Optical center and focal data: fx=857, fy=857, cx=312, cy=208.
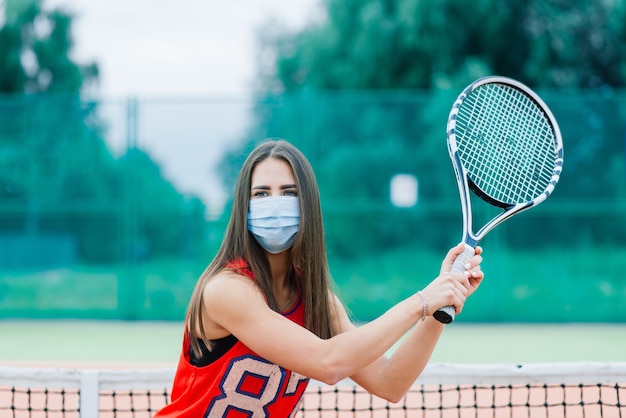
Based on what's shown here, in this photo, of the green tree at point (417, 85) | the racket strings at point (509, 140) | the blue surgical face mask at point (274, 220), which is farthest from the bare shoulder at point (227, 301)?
the green tree at point (417, 85)

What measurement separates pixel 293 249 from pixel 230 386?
15.0 inches

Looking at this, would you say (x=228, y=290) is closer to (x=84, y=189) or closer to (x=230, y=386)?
(x=230, y=386)

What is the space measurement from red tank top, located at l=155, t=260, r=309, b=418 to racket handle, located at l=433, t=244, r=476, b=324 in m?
0.44

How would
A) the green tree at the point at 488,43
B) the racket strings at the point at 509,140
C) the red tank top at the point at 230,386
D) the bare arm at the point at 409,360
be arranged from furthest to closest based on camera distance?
the green tree at the point at 488,43 → the racket strings at the point at 509,140 → the bare arm at the point at 409,360 → the red tank top at the point at 230,386

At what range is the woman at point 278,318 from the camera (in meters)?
1.99

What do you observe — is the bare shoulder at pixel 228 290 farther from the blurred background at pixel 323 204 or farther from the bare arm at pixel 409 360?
the blurred background at pixel 323 204

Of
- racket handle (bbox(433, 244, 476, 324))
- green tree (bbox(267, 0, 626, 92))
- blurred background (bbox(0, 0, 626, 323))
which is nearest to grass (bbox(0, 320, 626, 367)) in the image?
blurred background (bbox(0, 0, 626, 323))

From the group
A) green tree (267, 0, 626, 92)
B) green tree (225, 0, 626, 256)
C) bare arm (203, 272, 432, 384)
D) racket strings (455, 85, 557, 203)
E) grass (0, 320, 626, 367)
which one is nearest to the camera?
bare arm (203, 272, 432, 384)

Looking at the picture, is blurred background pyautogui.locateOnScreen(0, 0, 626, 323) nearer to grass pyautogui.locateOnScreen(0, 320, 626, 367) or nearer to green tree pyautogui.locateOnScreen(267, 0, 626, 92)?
grass pyautogui.locateOnScreen(0, 320, 626, 367)

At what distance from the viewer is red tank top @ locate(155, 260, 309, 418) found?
2.09 meters

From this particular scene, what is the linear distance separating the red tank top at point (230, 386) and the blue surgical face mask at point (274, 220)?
0.09 metres

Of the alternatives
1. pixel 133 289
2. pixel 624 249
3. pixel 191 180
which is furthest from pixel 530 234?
pixel 133 289

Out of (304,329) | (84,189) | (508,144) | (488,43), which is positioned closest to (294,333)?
(304,329)

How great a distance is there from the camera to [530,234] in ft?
32.2
